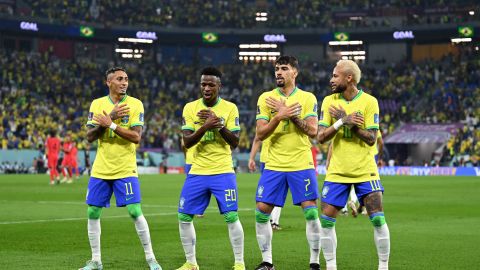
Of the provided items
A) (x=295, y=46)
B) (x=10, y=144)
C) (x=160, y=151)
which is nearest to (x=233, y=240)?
(x=10, y=144)

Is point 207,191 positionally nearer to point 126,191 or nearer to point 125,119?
point 126,191

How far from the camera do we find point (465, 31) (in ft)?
238

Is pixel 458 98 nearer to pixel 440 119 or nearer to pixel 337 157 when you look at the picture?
pixel 440 119

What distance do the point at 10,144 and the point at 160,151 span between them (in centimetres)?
1153

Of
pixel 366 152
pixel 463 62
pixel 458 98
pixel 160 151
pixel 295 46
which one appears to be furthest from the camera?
pixel 295 46

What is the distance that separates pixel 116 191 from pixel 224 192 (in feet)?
5.20

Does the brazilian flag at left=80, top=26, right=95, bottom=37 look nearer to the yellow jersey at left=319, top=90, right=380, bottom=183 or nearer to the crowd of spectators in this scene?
the crowd of spectators

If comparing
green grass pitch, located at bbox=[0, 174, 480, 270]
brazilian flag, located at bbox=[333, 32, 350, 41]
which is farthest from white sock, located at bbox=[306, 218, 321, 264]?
brazilian flag, located at bbox=[333, 32, 350, 41]

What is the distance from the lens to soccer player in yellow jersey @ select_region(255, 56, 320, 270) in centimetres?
1205

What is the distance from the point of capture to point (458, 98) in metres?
68.7

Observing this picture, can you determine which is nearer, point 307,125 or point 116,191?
point 307,125

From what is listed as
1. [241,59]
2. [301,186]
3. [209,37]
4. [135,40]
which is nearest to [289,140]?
[301,186]

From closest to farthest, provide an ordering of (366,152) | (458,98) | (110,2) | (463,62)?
(366,152) → (458,98) → (463,62) → (110,2)

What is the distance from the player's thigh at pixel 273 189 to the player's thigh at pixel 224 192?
47 cm
